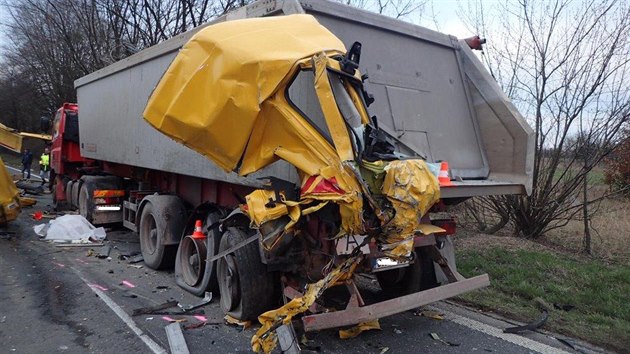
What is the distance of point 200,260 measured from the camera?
5914 mm

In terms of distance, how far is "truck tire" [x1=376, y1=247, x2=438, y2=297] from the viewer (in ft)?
17.0

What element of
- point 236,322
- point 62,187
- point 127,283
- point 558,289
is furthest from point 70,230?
point 558,289

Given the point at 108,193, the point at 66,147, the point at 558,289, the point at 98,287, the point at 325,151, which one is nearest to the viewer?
the point at 325,151

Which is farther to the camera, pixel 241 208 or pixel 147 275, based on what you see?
pixel 147 275

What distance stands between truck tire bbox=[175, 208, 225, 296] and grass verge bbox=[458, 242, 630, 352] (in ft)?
9.50

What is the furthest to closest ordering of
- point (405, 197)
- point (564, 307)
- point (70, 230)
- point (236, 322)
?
point (70, 230), point (564, 307), point (236, 322), point (405, 197)

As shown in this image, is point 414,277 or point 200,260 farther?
point 200,260

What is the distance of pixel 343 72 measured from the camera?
3.82 m

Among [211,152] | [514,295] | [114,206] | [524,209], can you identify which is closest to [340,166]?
[211,152]

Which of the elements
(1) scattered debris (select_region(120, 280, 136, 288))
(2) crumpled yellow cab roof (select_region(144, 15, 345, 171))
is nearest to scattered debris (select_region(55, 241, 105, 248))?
(1) scattered debris (select_region(120, 280, 136, 288))

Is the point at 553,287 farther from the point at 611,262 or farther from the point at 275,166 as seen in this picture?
the point at 275,166

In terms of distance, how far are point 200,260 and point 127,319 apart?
3.62 feet

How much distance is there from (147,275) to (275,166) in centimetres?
352

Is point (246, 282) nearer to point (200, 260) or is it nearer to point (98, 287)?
point (200, 260)
